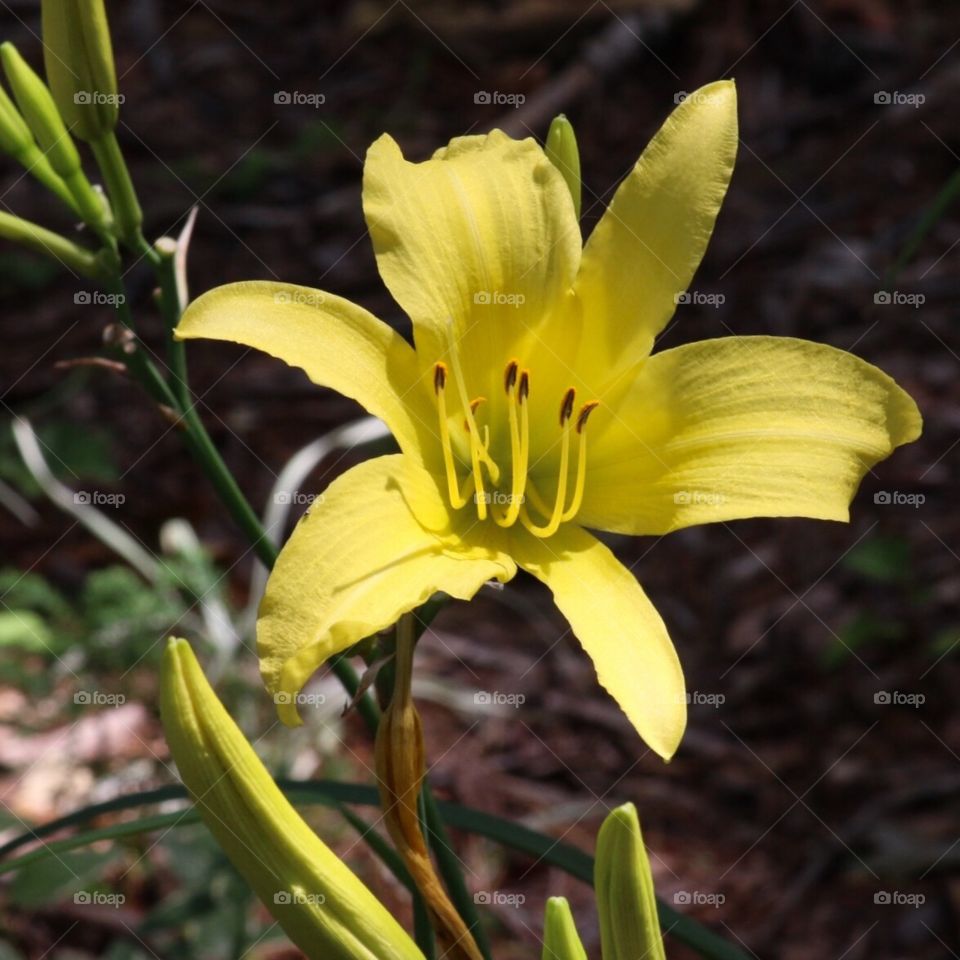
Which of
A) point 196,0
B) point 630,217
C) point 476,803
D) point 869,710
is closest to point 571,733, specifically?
point 476,803

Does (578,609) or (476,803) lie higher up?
(578,609)

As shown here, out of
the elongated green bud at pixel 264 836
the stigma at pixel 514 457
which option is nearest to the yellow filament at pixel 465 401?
the stigma at pixel 514 457

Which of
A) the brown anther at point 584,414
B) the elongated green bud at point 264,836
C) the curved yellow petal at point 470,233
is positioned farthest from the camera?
the brown anther at point 584,414

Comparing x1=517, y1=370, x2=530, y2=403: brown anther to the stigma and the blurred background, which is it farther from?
the blurred background

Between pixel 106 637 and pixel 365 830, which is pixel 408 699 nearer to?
pixel 365 830

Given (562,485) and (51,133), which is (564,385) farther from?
(51,133)

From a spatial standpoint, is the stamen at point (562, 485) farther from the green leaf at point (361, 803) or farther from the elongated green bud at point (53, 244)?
the elongated green bud at point (53, 244)

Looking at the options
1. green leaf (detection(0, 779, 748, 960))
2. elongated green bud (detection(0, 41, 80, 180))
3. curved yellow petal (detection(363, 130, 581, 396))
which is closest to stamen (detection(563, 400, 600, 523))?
curved yellow petal (detection(363, 130, 581, 396))
